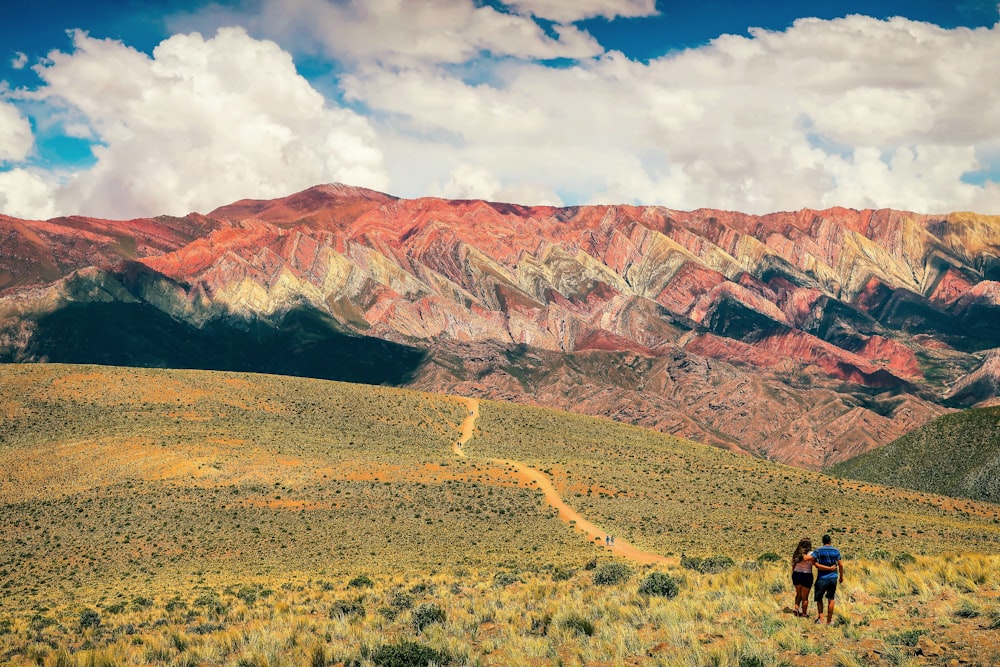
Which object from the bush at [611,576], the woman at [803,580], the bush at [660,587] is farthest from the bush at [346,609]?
the woman at [803,580]

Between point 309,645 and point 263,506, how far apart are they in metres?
48.1

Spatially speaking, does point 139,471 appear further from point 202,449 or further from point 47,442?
point 47,442

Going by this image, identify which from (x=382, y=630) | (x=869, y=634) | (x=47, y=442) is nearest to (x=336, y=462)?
(x=47, y=442)

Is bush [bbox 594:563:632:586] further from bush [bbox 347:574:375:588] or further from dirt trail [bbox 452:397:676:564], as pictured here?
dirt trail [bbox 452:397:676:564]

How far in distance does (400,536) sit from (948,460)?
87.2m

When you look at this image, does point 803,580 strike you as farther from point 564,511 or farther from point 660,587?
point 564,511

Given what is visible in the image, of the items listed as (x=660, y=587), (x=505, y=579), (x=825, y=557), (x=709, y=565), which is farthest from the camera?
(x=709, y=565)

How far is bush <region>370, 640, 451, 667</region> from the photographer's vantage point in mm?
15185

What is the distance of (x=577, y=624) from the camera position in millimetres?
17562

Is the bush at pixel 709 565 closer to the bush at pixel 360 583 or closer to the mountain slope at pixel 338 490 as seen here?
the mountain slope at pixel 338 490

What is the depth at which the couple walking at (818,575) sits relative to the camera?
16922mm

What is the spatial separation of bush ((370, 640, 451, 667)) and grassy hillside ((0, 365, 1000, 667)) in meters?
0.09

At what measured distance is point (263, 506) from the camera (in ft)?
205

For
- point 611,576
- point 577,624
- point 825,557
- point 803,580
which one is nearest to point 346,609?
point 611,576
